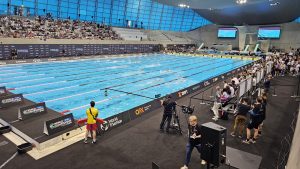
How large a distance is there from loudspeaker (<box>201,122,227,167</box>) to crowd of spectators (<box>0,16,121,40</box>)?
26829 mm

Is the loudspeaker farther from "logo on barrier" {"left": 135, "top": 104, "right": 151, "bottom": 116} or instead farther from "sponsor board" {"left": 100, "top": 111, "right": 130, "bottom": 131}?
"logo on barrier" {"left": 135, "top": 104, "right": 151, "bottom": 116}

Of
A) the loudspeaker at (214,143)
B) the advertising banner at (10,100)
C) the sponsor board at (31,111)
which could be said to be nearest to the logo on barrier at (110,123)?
the sponsor board at (31,111)

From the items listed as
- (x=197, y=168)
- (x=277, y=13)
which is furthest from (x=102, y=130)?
(x=277, y=13)

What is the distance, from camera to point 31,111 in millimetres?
8727

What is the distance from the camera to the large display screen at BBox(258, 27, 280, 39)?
46.8 m

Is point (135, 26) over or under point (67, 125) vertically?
over

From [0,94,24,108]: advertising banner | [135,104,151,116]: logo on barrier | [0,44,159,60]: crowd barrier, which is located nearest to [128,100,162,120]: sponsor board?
[135,104,151,116]: logo on barrier

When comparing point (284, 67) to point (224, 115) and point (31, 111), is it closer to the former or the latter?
point (224, 115)

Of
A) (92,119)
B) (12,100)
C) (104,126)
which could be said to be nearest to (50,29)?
(12,100)

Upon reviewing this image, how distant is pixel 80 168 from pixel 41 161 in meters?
1.20

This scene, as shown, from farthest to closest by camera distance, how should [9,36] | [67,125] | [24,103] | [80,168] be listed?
1. [9,36]
2. [24,103]
3. [67,125]
4. [80,168]

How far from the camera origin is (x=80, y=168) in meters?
5.70

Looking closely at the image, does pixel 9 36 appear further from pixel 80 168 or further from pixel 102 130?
pixel 80 168

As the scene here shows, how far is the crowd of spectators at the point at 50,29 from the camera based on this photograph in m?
27.1
